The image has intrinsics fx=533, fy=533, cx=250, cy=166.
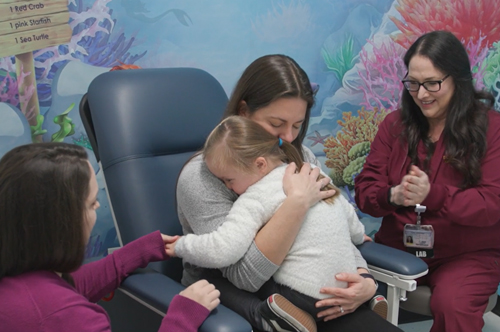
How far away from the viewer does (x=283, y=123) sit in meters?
1.60

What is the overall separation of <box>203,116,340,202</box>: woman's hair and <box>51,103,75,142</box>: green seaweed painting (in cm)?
102

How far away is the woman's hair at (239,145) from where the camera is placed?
1.41 meters

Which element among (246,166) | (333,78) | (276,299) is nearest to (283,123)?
(246,166)

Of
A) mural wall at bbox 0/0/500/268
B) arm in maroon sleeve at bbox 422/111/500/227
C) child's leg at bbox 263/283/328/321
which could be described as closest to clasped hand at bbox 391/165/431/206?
arm in maroon sleeve at bbox 422/111/500/227

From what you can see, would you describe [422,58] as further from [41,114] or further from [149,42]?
[41,114]

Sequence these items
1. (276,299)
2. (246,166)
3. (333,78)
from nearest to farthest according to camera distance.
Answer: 1. (276,299)
2. (246,166)
3. (333,78)

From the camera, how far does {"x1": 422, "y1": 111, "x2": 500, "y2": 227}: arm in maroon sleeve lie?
1.78 metres

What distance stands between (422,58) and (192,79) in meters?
0.82

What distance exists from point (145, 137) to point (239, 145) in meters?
0.44

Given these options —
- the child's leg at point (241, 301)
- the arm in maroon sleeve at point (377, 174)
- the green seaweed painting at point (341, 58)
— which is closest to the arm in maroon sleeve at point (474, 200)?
the arm in maroon sleeve at point (377, 174)

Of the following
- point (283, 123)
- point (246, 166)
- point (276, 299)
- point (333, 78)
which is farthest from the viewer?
point (333, 78)

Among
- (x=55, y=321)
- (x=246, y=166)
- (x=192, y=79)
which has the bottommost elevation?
(x=55, y=321)

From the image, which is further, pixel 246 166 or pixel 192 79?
pixel 192 79

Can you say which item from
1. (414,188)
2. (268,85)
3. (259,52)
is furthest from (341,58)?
(268,85)
